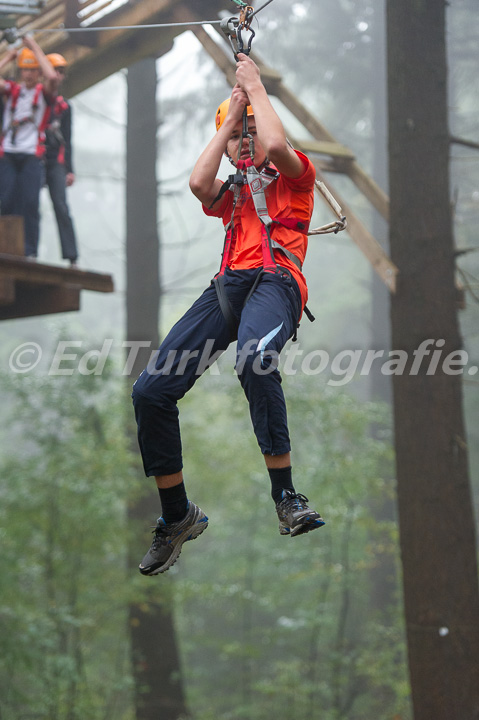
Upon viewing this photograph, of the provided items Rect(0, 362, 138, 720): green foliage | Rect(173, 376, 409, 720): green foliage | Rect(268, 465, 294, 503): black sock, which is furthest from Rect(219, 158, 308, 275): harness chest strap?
Rect(173, 376, 409, 720): green foliage

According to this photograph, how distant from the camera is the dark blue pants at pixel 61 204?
5789 millimetres

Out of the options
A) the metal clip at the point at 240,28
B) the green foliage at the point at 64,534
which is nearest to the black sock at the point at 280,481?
the metal clip at the point at 240,28

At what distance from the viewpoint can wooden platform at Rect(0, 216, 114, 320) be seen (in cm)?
534

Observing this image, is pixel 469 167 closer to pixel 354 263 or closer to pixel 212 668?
pixel 354 263

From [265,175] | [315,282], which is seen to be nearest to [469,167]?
[315,282]

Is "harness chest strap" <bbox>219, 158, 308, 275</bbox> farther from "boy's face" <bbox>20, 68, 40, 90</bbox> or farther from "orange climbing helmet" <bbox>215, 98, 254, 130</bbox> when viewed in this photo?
"boy's face" <bbox>20, 68, 40, 90</bbox>

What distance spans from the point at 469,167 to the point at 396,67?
11.5 m

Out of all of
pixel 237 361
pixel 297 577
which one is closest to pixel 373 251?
pixel 237 361

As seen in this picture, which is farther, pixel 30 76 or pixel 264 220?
pixel 30 76

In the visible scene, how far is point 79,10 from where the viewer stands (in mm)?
6180

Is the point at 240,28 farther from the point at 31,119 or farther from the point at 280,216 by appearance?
the point at 31,119

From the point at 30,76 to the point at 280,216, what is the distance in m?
3.48

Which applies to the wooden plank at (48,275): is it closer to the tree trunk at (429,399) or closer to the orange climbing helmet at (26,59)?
the orange climbing helmet at (26,59)

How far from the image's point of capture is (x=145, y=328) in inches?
390
